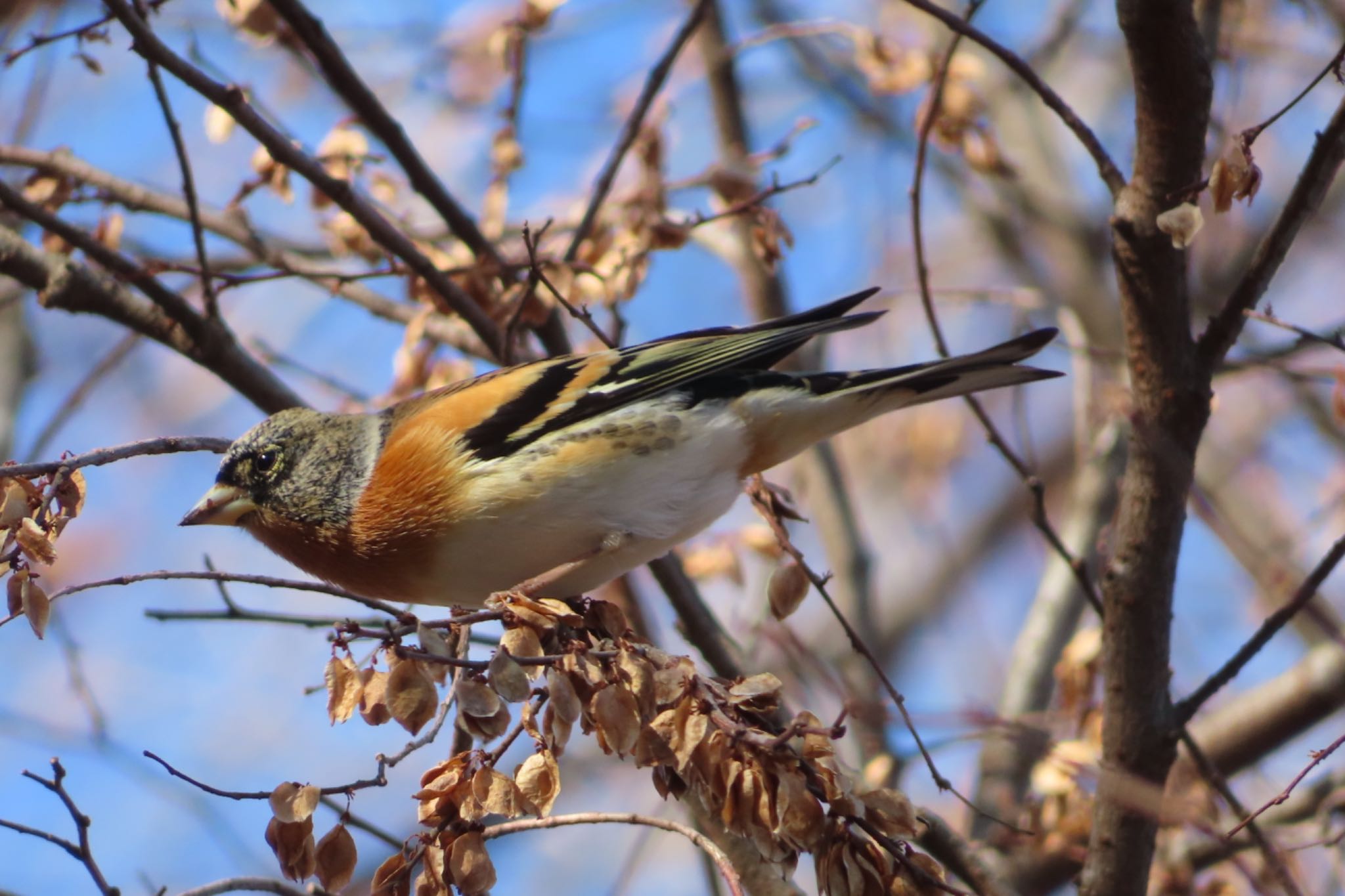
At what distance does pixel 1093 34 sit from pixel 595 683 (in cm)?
732

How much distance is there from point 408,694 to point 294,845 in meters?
0.37

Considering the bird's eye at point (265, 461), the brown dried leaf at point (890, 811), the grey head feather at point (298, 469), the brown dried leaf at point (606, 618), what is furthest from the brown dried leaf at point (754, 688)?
A: the bird's eye at point (265, 461)

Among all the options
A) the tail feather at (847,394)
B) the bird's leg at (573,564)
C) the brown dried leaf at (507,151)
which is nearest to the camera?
the bird's leg at (573,564)

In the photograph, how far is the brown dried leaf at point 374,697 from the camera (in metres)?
2.26

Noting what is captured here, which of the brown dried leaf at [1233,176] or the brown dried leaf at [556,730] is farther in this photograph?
the brown dried leaf at [1233,176]

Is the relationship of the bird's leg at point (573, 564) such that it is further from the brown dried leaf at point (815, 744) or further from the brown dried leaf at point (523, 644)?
the brown dried leaf at point (815, 744)

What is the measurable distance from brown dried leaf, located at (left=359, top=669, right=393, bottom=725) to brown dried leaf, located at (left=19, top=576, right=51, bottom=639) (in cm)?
55

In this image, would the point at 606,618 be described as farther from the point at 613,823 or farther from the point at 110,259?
the point at 110,259

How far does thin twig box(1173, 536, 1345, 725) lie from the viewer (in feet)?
9.11

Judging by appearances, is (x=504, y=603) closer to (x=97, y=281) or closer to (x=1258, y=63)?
(x=97, y=281)

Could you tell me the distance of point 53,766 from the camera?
220cm

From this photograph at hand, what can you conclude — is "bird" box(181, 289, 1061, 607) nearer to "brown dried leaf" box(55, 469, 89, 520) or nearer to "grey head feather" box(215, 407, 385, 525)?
"grey head feather" box(215, 407, 385, 525)

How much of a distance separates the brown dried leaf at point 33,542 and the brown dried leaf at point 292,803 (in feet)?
1.90

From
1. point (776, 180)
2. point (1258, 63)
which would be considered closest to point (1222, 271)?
point (1258, 63)
